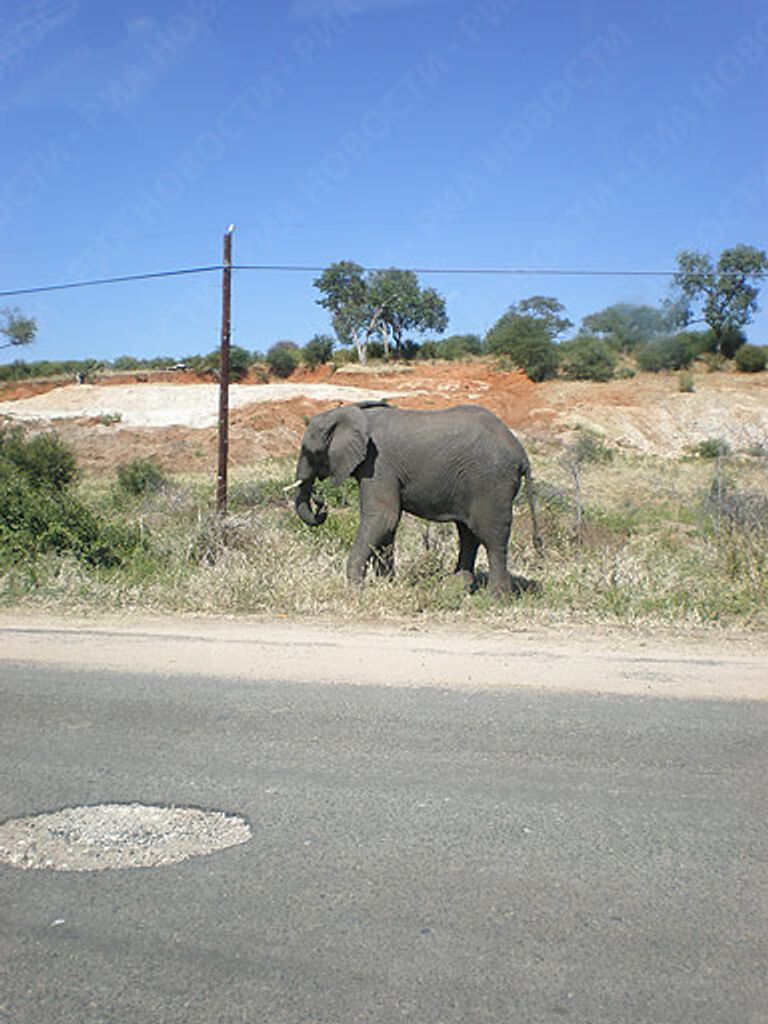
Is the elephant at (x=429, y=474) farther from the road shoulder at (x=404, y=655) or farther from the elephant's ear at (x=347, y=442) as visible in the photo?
the road shoulder at (x=404, y=655)

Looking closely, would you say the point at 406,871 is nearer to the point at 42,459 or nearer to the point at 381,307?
the point at 42,459

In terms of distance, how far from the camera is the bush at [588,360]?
140 ft

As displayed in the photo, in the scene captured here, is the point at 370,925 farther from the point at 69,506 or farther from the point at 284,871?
the point at 69,506

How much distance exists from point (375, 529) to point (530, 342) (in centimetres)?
3635

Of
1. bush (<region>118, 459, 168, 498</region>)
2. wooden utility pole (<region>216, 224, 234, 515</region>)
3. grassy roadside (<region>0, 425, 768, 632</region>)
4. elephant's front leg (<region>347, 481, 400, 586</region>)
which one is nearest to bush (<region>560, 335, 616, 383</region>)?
bush (<region>118, 459, 168, 498</region>)

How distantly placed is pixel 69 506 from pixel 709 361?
1415 inches

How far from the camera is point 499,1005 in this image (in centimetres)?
310

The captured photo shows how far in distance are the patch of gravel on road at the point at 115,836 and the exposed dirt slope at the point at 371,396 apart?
81.7ft

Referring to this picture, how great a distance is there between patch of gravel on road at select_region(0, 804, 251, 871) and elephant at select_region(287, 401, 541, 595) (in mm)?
5805

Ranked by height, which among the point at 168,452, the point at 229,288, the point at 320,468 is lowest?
the point at 168,452

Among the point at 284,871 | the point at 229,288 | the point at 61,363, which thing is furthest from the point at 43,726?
the point at 61,363

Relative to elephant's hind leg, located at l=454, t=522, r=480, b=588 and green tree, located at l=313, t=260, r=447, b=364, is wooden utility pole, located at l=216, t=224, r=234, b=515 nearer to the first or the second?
elephant's hind leg, located at l=454, t=522, r=480, b=588

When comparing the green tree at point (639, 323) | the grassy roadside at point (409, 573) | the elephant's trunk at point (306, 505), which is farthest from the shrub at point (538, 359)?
the elephant's trunk at point (306, 505)

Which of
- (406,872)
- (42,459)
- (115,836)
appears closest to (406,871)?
(406,872)
